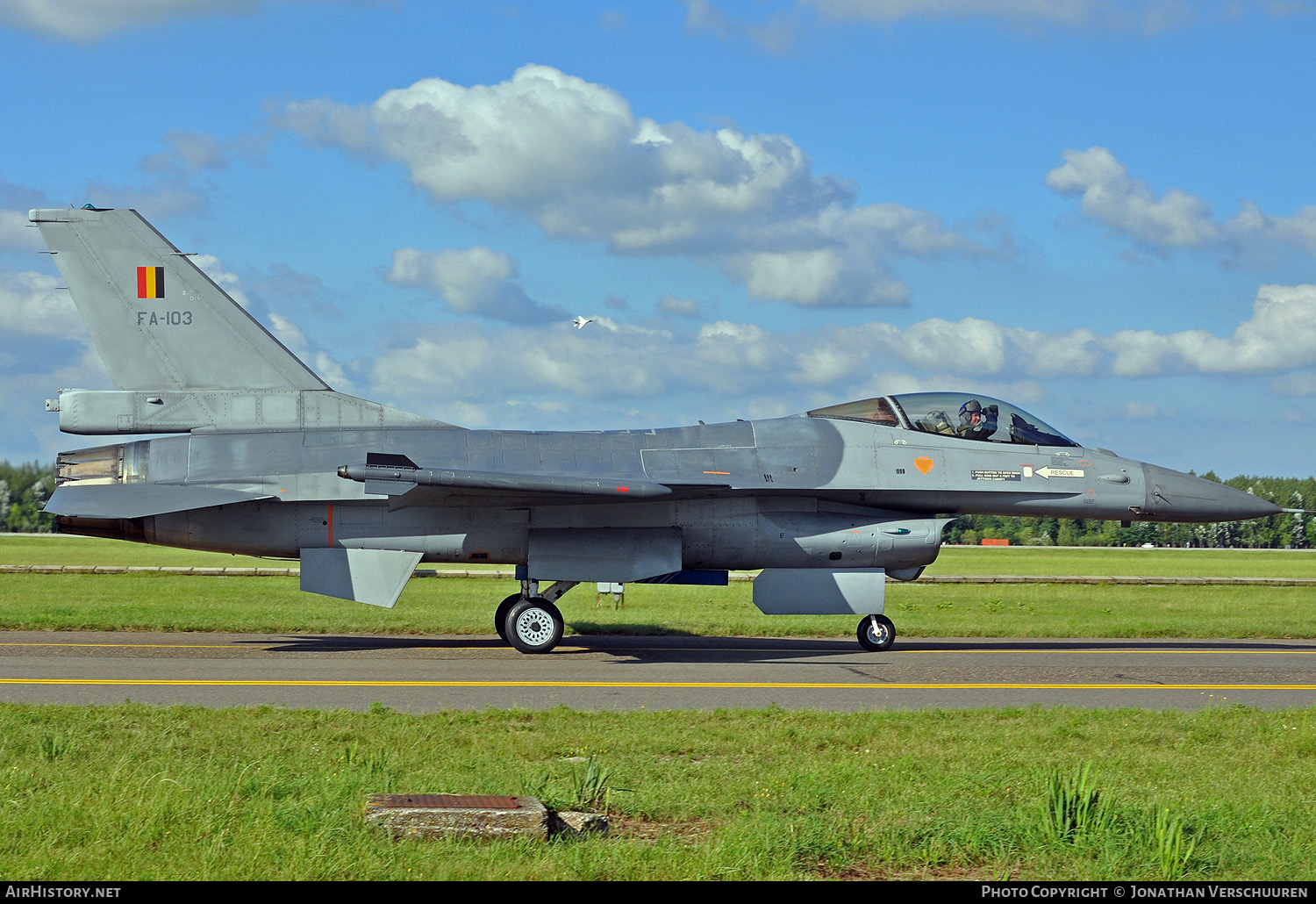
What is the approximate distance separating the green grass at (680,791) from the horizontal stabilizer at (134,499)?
5294 millimetres

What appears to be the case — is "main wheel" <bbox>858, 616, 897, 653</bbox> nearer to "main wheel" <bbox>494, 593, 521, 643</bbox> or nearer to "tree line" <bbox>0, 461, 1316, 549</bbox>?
"main wheel" <bbox>494, 593, 521, 643</bbox>

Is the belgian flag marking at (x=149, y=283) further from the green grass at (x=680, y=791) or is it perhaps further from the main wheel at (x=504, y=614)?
the green grass at (x=680, y=791)

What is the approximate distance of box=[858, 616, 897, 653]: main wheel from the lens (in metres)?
15.8

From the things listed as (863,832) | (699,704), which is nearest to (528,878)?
(863,832)

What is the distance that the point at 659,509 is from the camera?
50.4 feet

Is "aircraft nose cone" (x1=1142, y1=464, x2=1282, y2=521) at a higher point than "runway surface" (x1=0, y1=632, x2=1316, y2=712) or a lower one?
higher

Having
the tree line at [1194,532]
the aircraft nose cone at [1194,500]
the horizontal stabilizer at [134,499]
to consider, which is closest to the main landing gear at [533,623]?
the horizontal stabilizer at [134,499]

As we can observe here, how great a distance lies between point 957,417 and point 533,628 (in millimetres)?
6834

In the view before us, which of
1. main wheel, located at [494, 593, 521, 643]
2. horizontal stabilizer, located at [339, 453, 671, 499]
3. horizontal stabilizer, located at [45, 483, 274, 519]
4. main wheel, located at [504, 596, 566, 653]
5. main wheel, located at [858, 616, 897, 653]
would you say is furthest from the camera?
main wheel, located at [494, 593, 521, 643]

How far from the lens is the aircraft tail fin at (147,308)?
1502cm

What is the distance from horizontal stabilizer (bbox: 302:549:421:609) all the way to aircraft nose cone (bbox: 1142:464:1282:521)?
10707mm

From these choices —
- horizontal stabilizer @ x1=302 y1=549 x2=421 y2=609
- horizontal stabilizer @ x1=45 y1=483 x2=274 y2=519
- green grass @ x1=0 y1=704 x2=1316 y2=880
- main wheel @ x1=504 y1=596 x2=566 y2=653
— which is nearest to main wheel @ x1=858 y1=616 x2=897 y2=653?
main wheel @ x1=504 y1=596 x2=566 y2=653
